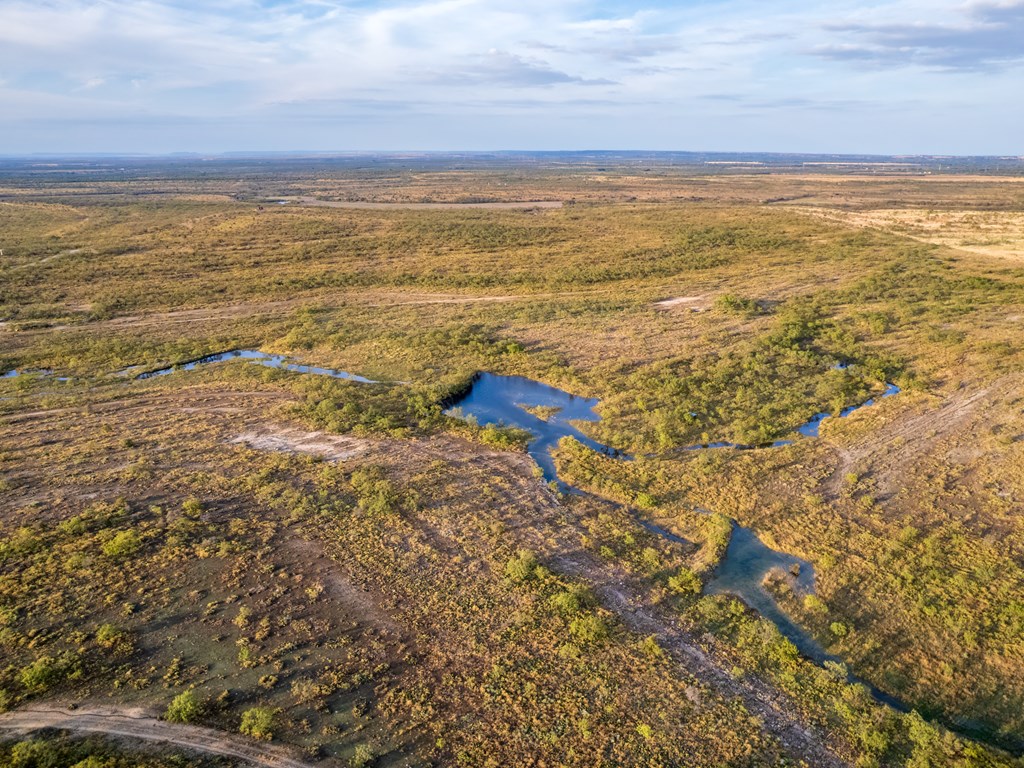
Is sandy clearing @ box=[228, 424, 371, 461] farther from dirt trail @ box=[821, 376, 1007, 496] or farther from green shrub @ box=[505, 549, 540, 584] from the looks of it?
dirt trail @ box=[821, 376, 1007, 496]

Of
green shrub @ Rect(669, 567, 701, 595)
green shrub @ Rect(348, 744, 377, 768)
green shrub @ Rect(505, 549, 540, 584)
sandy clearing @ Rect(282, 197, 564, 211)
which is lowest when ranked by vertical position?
green shrub @ Rect(348, 744, 377, 768)

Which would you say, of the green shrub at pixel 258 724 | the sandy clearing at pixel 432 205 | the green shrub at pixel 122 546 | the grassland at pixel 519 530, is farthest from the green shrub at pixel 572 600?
the sandy clearing at pixel 432 205

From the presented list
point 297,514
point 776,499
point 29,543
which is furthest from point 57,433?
point 776,499

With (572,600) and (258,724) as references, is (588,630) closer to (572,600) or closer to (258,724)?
(572,600)

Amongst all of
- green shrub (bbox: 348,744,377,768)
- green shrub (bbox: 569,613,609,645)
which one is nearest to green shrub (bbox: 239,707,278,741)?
green shrub (bbox: 348,744,377,768)

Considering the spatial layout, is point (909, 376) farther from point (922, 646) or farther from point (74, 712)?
point (74, 712)

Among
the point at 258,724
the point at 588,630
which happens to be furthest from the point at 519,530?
the point at 258,724

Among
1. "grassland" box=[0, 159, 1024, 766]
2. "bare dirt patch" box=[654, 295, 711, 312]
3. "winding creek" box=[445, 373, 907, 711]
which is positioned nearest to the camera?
"grassland" box=[0, 159, 1024, 766]

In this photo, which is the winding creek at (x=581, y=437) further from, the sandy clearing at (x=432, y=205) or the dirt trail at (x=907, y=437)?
the sandy clearing at (x=432, y=205)
